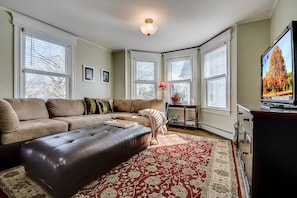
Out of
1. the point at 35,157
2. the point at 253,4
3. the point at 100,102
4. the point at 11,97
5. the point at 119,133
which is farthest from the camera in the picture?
the point at 100,102

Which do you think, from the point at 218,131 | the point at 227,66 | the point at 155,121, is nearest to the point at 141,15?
the point at 155,121

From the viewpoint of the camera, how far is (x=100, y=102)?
12.3ft

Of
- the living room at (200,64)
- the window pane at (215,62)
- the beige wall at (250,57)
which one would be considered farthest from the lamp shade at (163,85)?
the beige wall at (250,57)

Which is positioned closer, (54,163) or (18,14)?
(54,163)

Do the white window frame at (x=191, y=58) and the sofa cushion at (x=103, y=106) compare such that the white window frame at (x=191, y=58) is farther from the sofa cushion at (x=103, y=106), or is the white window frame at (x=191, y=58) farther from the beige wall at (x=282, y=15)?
the sofa cushion at (x=103, y=106)

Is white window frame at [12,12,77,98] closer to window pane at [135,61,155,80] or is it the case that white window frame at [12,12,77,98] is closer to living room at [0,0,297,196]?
living room at [0,0,297,196]

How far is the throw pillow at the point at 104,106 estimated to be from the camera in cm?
366

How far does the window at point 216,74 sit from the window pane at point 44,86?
357 cm

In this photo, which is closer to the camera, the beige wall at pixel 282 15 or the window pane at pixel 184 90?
the beige wall at pixel 282 15

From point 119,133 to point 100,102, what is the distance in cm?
196

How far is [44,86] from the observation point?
3.18m

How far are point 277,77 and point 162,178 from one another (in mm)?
1546

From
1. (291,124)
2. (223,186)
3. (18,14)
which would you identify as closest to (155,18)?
(18,14)

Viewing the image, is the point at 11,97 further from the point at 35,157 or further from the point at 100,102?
the point at 35,157
